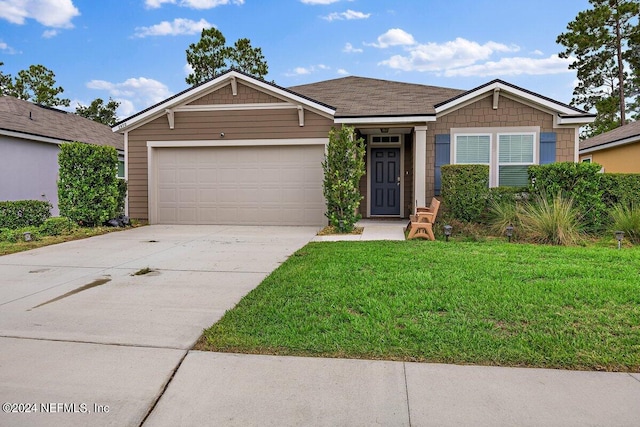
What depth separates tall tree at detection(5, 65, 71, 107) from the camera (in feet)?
94.8

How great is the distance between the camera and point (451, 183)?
928 centimetres

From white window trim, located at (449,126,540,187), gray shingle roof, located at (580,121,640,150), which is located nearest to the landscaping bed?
white window trim, located at (449,126,540,187)

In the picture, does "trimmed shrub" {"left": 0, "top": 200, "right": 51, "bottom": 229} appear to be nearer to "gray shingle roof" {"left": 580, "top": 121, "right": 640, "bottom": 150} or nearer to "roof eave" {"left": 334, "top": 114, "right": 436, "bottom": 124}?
"roof eave" {"left": 334, "top": 114, "right": 436, "bottom": 124}

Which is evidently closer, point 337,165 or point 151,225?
point 337,165

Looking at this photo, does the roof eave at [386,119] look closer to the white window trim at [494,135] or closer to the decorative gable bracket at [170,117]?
the white window trim at [494,135]

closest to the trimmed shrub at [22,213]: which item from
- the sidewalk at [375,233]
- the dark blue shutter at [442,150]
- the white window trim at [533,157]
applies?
the sidewalk at [375,233]

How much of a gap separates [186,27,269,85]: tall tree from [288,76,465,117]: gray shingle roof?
1752 centimetres

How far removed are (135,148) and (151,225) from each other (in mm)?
2269

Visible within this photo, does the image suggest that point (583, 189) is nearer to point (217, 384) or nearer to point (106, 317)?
point (217, 384)

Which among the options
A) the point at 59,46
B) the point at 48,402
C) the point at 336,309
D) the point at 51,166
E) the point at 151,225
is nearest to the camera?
the point at 48,402

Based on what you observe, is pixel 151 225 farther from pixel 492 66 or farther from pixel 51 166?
pixel 492 66

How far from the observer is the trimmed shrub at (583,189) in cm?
847

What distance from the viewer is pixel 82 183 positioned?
1032 cm

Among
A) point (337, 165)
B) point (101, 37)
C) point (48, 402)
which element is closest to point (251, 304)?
point (48, 402)
